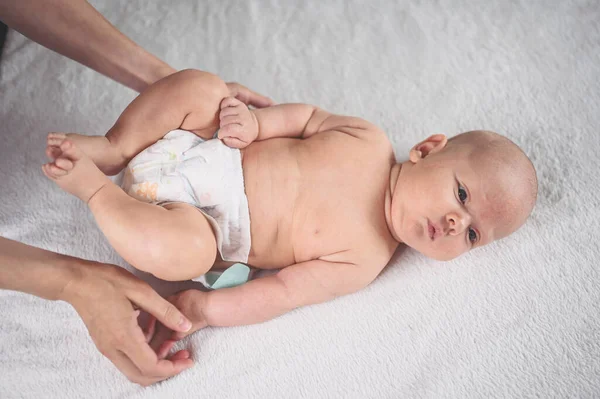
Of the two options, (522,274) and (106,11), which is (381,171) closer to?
(522,274)

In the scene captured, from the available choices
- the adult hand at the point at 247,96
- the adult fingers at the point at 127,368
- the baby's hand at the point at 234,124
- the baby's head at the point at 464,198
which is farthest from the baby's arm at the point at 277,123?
the adult fingers at the point at 127,368

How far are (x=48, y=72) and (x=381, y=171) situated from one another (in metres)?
1.09

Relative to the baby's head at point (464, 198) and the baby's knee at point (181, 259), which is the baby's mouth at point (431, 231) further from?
the baby's knee at point (181, 259)

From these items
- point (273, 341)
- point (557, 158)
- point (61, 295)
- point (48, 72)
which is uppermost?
point (48, 72)

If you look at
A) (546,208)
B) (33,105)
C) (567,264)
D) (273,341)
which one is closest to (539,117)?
(546,208)

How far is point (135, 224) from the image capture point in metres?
1.08

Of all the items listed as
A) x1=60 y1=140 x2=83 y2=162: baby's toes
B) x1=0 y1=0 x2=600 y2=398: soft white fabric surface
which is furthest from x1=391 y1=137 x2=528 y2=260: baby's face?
x1=60 y1=140 x2=83 y2=162: baby's toes

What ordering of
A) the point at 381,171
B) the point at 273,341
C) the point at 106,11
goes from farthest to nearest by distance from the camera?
1. the point at 106,11
2. the point at 381,171
3. the point at 273,341

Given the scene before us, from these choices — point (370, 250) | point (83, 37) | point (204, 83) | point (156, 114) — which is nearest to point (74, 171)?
point (156, 114)

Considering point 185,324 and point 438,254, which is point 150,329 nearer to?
point 185,324

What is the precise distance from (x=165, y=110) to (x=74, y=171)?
0.27 m

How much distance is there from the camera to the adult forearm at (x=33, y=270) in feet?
3.43

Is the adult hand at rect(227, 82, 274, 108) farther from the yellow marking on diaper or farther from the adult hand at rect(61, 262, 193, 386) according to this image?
the adult hand at rect(61, 262, 193, 386)

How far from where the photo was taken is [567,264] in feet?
4.33
